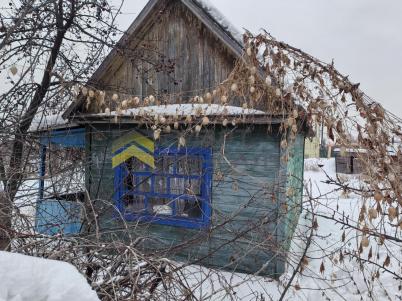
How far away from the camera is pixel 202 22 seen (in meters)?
5.84

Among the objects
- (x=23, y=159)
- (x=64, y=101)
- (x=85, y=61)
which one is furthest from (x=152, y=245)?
(x=85, y=61)

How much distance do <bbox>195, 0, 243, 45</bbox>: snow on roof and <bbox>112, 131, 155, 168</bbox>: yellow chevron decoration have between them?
2377 mm

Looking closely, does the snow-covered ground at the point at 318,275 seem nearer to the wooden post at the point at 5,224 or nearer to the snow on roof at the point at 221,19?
the wooden post at the point at 5,224

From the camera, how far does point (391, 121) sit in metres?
2.35

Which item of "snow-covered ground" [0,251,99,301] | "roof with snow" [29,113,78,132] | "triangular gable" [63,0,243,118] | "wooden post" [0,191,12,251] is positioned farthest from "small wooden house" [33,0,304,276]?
"snow-covered ground" [0,251,99,301]

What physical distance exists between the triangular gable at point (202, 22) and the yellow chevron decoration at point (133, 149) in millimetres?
1113

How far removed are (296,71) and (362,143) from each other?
84 cm

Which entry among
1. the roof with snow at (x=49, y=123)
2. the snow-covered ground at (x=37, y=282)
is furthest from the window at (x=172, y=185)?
the snow-covered ground at (x=37, y=282)

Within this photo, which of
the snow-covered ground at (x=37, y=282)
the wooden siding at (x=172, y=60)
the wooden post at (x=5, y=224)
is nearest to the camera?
the snow-covered ground at (x=37, y=282)

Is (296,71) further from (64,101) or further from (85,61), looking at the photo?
→ (64,101)

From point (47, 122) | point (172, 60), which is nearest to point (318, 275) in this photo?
point (172, 60)

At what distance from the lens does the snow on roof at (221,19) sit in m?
5.39

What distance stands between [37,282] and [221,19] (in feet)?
17.1

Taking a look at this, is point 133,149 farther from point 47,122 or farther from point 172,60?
point 172,60
